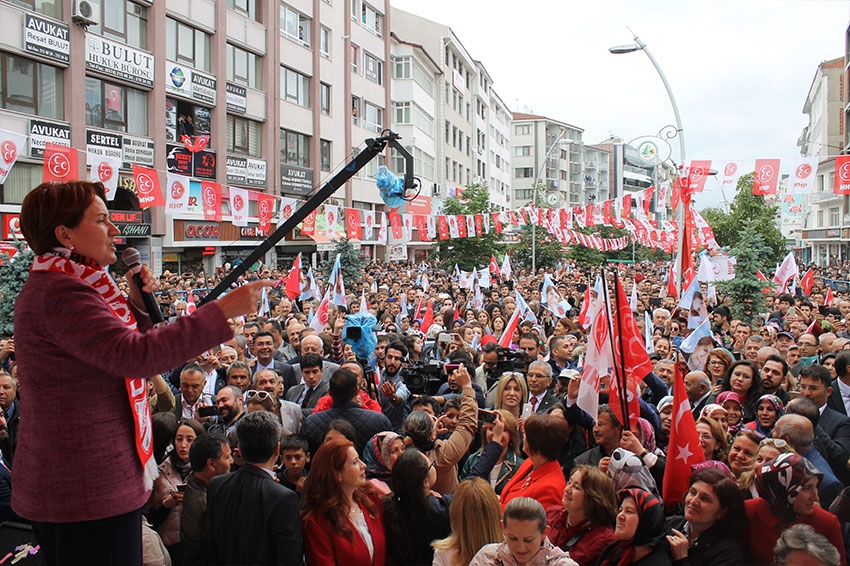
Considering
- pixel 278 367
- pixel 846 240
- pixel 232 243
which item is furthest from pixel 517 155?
pixel 278 367

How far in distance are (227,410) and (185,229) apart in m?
26.8

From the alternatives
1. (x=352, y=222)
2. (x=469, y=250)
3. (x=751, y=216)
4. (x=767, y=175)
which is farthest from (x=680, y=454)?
(x=751, y=216)

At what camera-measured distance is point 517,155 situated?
357 ft

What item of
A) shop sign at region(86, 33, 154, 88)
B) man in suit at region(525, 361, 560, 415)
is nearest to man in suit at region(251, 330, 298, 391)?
man in suit at region(525, 361, 560, 415)

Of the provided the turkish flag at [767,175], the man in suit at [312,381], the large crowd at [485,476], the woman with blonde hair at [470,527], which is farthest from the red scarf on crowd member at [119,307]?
the turkish flag at [767,175]

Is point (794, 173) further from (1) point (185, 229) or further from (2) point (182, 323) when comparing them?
(1) point (185, 229)

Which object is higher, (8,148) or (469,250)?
(8,148)

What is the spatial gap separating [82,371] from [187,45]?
32.1 meters

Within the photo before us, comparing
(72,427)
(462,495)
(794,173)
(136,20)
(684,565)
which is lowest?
(684,565)

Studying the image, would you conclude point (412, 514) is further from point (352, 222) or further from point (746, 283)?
point (352, 222)

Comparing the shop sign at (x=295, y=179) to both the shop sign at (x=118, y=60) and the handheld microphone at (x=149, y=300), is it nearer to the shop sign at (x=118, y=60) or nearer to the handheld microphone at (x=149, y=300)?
the shop sign at (x=118, y=60)

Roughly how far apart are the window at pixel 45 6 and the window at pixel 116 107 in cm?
242

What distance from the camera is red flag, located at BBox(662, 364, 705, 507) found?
4.59 metres

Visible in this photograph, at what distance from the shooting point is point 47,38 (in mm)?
24000
